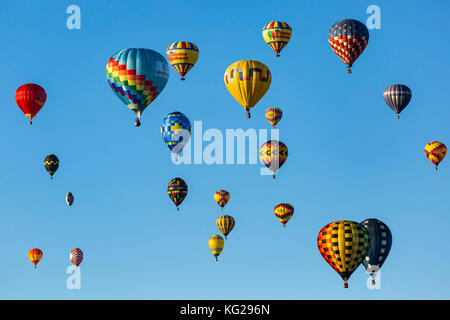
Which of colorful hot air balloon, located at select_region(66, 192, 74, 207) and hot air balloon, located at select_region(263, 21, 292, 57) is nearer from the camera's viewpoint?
hot air balloon, located at select_region(263, 21, 292, 57)

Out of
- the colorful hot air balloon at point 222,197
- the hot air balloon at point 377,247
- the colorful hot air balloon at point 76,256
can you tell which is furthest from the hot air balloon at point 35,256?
the hot air balloon at point 377,247

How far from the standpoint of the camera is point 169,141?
55.2 meters

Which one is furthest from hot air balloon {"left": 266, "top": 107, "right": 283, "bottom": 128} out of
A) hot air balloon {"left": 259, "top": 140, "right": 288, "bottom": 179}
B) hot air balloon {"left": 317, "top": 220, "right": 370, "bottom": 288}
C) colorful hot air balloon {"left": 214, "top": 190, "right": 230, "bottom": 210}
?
hot air balloon {"left": 317, "top": 220, "right": 370, "bottom": 288}

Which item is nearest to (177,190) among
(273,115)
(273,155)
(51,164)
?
(273,155)

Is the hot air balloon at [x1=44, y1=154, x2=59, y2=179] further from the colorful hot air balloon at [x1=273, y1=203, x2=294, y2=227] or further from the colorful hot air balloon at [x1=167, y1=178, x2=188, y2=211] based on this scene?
the colorful hot air balloon at [x1=273, y1=203, x2=294, y2=227]

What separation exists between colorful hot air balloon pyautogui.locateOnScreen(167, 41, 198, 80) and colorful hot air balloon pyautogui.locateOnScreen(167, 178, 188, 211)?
994 cm

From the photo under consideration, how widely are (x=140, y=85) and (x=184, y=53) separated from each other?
12.0 m

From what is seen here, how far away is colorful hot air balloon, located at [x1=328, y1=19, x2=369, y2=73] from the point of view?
52250 millimetres

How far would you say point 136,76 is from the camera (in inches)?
1711

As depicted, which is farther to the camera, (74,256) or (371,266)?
(74,256)

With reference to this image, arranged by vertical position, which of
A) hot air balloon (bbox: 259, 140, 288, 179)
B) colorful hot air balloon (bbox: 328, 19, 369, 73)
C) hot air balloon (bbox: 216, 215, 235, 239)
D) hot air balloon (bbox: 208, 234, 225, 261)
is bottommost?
hot air balloon (bbox: 208, 234, 225, 261)

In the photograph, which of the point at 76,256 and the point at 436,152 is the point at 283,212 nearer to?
the point at 436,152
